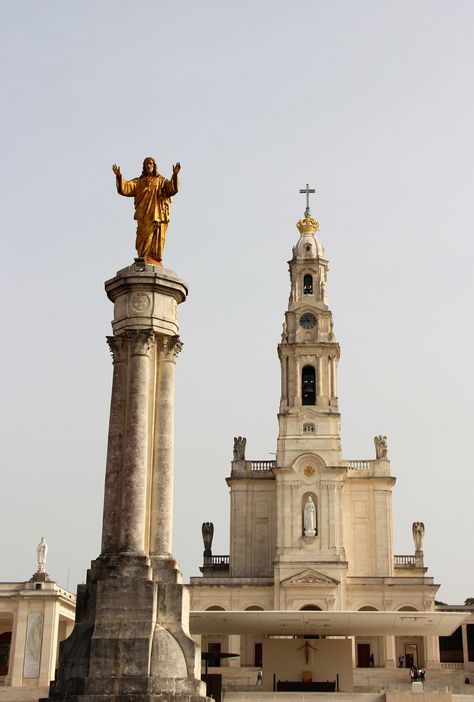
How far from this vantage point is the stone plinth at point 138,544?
69.7 ft

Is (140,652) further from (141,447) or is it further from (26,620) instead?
(26,620)

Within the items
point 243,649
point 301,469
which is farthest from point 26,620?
point 301,469

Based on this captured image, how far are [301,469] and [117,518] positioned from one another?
4215cm

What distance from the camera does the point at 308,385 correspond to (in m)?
67.4

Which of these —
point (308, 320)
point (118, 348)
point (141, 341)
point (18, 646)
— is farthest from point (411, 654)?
point (141, 341)

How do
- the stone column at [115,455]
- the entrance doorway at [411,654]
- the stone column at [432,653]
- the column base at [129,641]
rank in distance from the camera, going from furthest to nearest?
the entrance doorway at [411,654] → the stone column at [432,653] → the stone column at [115,455] → the column base at [129,641]

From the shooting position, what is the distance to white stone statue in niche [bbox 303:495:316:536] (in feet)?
208

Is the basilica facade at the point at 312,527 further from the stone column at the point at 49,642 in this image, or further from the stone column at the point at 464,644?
the stone column at the point at 49,642

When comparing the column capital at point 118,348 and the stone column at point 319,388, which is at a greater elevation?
the stone column at point 319,388

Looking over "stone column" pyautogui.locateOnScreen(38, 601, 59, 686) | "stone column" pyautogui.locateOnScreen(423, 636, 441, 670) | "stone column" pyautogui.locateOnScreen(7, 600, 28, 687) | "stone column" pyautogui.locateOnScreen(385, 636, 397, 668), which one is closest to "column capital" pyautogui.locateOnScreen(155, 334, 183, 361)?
"stone column" pyautogui.locateOnScreen(38, 601, 59, 686)

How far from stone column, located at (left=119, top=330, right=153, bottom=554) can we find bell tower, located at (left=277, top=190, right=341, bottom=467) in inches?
1626

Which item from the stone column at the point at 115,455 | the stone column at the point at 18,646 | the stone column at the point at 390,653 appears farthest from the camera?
the stone column at the point at 390,653

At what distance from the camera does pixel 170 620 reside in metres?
22.2

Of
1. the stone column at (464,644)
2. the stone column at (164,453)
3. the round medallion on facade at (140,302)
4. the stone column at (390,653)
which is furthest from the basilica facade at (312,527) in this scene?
the round medallion on facade at (140,302)
